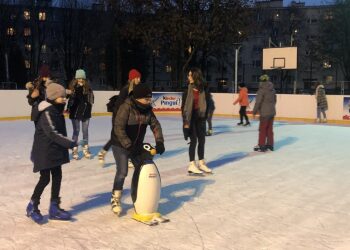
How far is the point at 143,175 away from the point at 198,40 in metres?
Result: 27.4

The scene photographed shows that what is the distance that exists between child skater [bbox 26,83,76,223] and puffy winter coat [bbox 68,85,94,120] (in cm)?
359

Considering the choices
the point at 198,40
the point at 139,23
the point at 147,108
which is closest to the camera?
the point at 147,108

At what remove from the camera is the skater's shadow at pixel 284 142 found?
1071 cm

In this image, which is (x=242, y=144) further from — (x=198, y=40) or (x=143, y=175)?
(x=198, y=40)

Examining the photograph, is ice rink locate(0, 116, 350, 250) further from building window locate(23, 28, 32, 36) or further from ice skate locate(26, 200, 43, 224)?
building window locate(23, 28, 32, 36)

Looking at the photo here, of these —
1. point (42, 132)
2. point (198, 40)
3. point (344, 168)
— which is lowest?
point (344, 168)

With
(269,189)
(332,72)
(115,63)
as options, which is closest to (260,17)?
(332,72)

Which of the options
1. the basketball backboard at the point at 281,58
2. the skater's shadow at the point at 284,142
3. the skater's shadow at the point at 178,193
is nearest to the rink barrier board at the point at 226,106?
the basketball backboard at the point at 281,58

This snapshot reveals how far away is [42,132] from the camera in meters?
4.39

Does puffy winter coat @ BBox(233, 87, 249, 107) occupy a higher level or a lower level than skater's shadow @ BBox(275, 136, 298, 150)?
higher

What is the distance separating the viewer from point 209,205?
531cm

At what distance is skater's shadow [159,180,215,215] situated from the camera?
17.2 feet

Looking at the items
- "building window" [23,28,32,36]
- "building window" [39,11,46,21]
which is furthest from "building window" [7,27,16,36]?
"building window" [23,28,32,36]

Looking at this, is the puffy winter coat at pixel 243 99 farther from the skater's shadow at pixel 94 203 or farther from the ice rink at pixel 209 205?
the skater's shadow at pixel 94 203
